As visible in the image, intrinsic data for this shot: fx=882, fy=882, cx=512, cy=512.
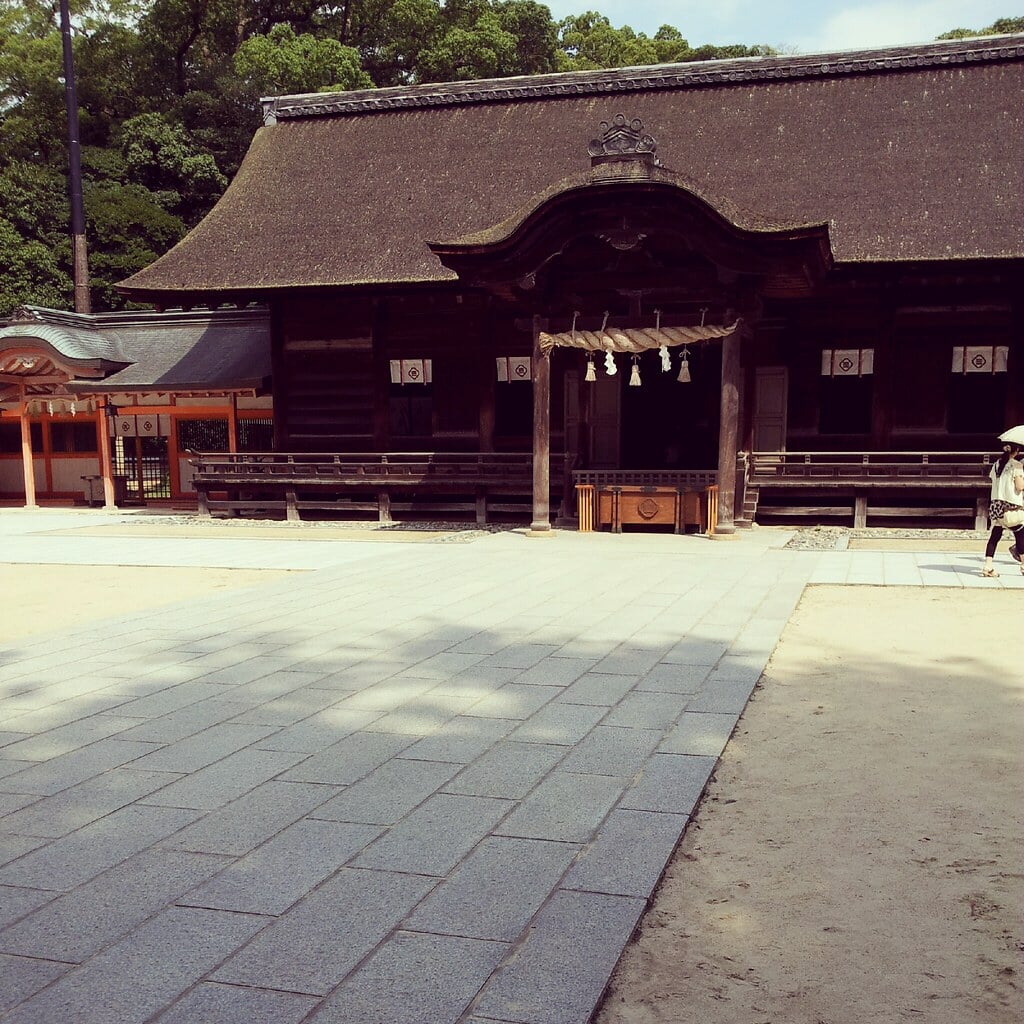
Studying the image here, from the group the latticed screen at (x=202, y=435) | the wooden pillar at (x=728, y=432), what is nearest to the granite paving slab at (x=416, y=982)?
the wooden pillar at (x=728, y=432)

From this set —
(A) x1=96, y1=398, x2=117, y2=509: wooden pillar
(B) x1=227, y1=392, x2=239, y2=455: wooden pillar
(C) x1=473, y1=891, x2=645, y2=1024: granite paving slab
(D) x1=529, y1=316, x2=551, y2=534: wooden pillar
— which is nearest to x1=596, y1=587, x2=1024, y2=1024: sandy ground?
(C) x1=473, y1=891, x2=645, y2=1024: granite paving slab

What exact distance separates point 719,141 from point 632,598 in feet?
36.1

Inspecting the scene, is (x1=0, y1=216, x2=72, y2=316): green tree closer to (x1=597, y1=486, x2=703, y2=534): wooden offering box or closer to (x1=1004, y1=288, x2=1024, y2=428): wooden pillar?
(x1=597, y1=486, x2=703, y2=534): wooden offering box

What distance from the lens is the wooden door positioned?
14305mm

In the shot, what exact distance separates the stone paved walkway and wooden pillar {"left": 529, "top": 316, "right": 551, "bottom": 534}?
522 cm

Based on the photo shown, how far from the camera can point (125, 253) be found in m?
29.3

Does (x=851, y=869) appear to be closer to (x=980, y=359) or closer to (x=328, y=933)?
(x=328, y=933)

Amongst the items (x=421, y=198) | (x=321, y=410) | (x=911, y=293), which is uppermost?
(x=421, y=198)

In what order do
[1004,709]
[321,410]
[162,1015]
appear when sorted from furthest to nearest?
[321,410]
[1004,709]
[162,1015]

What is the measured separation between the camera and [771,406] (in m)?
14.4

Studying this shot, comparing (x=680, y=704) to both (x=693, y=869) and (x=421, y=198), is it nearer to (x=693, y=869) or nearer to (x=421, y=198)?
(x=693, y=869)

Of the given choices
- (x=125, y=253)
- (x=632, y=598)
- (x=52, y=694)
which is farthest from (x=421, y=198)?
(x=125, y=253)

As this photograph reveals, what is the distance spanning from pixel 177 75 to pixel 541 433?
30.3m

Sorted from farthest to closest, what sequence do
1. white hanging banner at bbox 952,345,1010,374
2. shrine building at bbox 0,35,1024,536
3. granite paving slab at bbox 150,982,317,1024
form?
1. white hanging banner at bbox 952,345,1010,374
2. shrine building at bbox 0,35,1024,536
3. granite paving slab at bbox 150,982,317,1024
